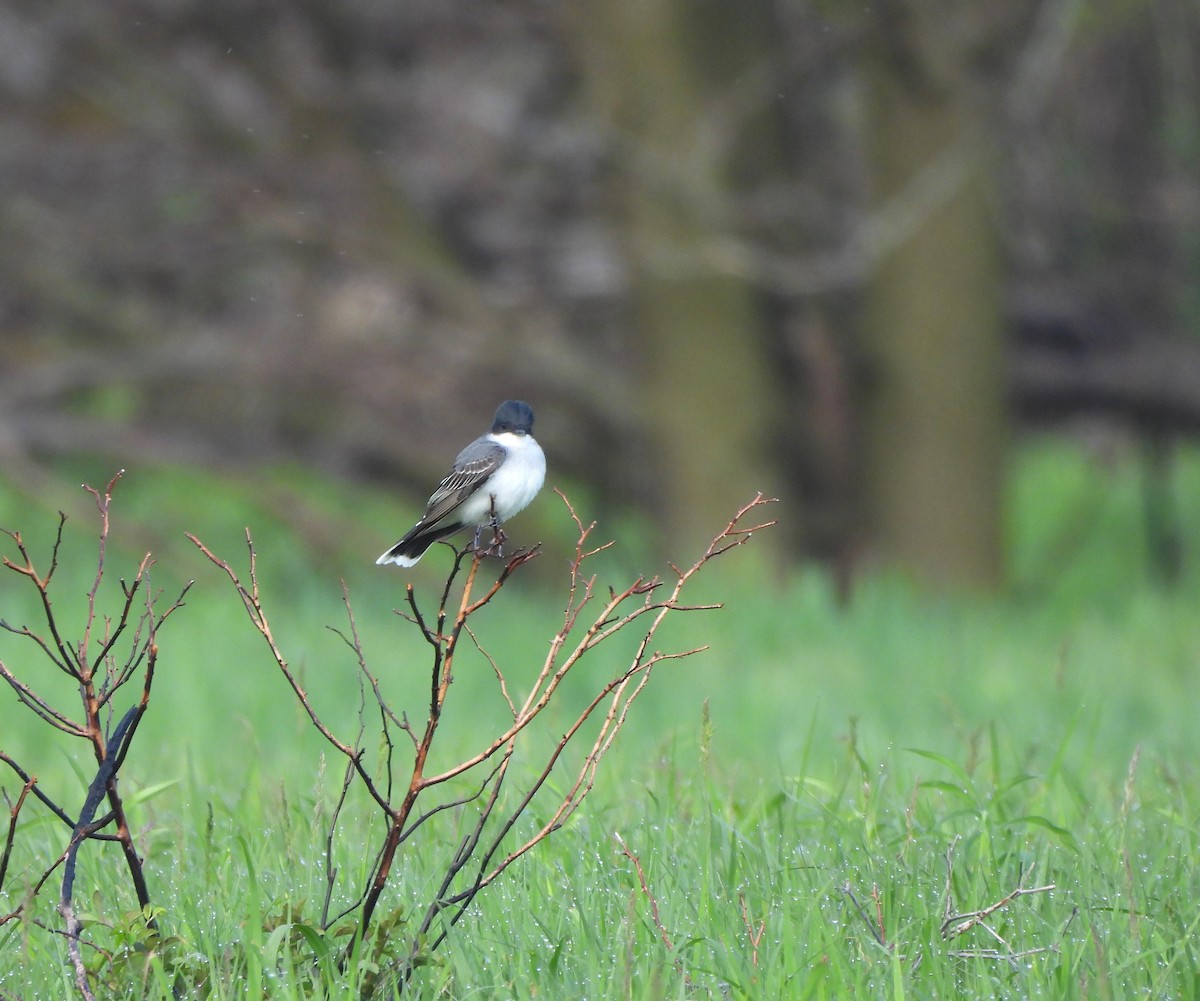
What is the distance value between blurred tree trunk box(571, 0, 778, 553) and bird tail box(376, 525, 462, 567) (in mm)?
6112

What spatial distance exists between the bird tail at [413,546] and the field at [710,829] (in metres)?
0.57

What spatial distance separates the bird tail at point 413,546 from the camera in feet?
10.8

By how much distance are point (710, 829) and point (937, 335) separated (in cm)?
688

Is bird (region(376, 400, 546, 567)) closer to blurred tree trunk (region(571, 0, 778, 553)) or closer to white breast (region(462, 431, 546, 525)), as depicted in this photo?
white breast (region(462, 431, 546, 525))

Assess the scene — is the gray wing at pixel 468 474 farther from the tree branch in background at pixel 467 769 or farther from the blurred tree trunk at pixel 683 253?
the blurred tree trunk at pixel 683 253

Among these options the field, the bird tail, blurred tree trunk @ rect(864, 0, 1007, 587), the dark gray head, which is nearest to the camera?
the field

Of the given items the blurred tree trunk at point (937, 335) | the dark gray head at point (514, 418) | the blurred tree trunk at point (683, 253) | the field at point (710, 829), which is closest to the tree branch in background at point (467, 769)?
the field at point (710, 829)

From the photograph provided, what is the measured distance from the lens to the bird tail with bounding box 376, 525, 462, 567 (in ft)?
10.8

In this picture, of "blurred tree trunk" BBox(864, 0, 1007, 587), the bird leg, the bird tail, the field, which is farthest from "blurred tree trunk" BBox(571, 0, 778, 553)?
the bird leg

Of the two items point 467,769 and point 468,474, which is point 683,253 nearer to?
point 468,474

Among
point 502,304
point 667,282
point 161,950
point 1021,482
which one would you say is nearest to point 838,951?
point 161,950

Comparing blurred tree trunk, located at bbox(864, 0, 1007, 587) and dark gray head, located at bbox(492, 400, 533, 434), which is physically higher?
blurred tree trunk, located at bbox(864, 0, 1007, 587)

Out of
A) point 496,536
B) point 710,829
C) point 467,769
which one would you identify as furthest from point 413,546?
point 710,829

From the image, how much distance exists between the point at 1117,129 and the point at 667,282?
12.6 feet
